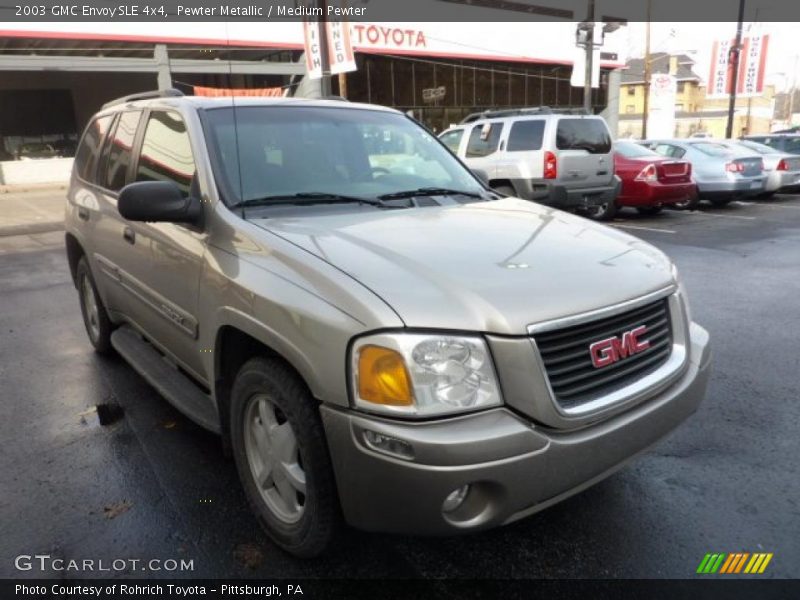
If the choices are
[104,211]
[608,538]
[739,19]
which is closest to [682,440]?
[608,538]

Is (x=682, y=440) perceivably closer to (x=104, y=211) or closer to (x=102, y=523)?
(x=102, y=523)

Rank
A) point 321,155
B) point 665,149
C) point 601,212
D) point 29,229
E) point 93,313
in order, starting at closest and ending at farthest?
point 321,155, point 93,313, point 601,212, point 29,229, point 665,149

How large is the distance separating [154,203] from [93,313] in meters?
2.64

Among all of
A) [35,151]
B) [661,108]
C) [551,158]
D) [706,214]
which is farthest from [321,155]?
[661,108]

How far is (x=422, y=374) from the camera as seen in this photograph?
200 centimetres

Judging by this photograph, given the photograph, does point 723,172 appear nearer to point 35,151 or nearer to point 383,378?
point 383,378

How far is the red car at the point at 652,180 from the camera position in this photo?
12008 millimetres

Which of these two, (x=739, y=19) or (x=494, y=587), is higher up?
(x=739, y=19)

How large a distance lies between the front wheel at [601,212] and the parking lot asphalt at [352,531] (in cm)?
682

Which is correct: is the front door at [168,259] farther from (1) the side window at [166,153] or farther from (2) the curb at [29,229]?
(2) the curb at [29,229]

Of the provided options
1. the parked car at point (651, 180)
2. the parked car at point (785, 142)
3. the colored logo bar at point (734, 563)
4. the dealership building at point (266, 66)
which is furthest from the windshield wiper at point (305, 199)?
the parked car at point (785, 142)

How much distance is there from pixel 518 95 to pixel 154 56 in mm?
16371

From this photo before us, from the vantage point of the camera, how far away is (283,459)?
8.07ft

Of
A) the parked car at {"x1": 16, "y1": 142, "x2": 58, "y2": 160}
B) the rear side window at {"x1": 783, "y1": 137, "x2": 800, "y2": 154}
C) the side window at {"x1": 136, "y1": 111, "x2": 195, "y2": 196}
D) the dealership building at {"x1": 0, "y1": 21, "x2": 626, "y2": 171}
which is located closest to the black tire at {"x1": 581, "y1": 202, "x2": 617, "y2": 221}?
the rear side window at {"x1": 783, "y1": 137, "x2": 800, "y2": 154}
